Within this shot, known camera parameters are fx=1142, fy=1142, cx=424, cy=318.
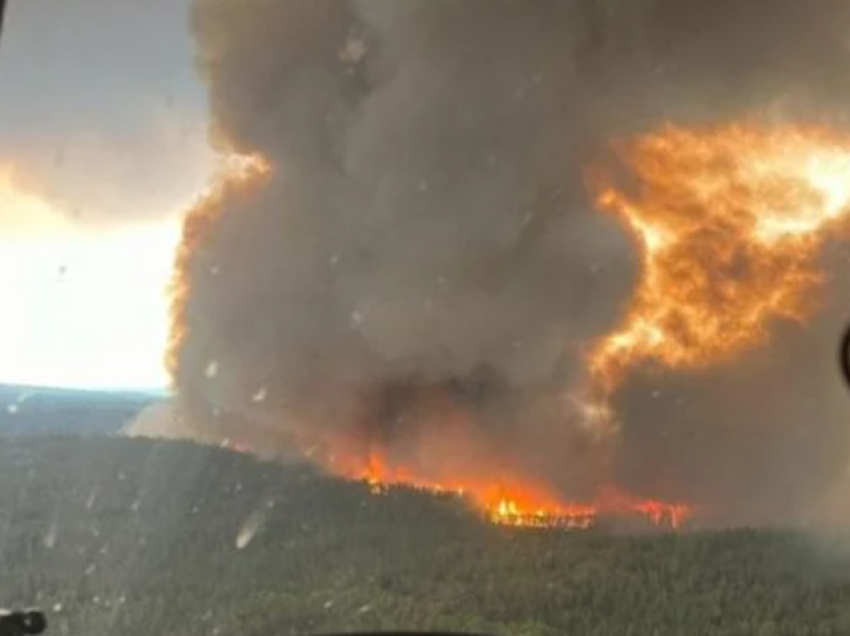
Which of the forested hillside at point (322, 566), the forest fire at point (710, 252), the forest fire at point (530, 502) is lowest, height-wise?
the forested hillside at point (322, 566)

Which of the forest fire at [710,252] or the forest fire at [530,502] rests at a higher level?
the forest fire at [710,252]

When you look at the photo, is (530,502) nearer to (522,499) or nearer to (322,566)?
(522,499)

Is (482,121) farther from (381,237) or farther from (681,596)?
(681,596)

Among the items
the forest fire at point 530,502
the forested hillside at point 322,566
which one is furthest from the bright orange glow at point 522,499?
the forested hillside at point 322,566

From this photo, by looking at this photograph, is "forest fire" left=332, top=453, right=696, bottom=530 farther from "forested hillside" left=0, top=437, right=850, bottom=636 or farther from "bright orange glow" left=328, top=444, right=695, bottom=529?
"forested hillside" left=0, top=437, right=850, bottom=636

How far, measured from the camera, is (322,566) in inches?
328

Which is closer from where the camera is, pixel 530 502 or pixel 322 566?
pixel 322 566

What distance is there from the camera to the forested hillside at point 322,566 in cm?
713

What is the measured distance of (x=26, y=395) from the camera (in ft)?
23.0

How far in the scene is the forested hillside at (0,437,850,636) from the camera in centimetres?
713

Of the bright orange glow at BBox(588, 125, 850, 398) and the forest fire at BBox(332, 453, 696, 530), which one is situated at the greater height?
the bright orange glow at BBox(588, 125, 850, 398)

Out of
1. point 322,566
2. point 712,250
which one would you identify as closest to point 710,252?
point 712,250

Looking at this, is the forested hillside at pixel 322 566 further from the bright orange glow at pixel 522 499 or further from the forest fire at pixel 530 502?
the bright orange glow at pixel 522 499

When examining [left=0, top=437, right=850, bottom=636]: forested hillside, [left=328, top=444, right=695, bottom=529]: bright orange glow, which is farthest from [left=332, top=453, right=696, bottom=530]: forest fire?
[left=0, top=437, right=850, bottom=636]: forested hillside
